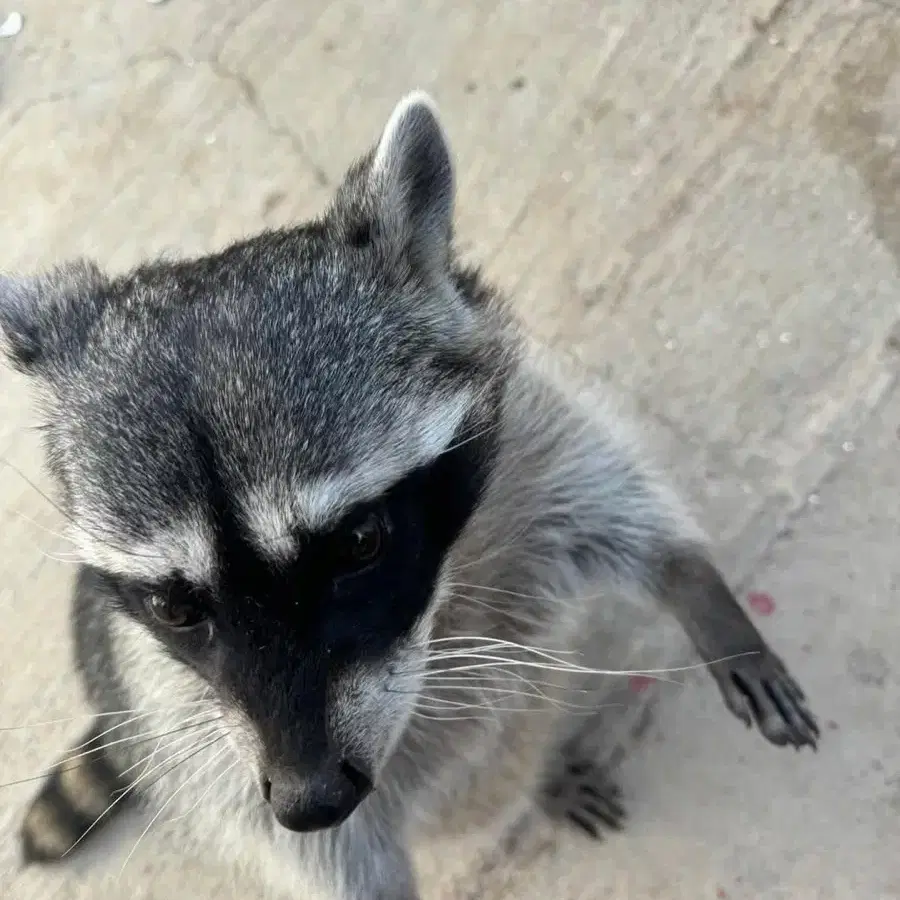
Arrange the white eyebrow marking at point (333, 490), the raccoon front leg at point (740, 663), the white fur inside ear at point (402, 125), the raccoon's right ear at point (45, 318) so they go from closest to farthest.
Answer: the white eyebrow marking at point (333, 490) → the white fur inside ear at point (402, 125) → the raccoon's right ear at point (45, 318) → the raccoon front leg at point (740, 663)

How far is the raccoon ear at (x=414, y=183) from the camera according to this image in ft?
3.43

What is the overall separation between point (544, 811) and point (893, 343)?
983 millimetres

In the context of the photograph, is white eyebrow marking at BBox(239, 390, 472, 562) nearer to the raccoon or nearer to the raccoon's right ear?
the raccoon

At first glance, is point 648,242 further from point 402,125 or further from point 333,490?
point 333,490

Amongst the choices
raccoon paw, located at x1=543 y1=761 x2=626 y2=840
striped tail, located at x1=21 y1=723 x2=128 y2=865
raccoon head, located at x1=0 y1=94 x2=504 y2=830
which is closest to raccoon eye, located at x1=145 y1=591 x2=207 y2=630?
raccoon head, located at x1=0 y1=94 x2=504 y2=830

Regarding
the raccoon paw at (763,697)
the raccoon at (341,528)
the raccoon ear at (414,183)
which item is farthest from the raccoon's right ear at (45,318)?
the raccoon paw at (763,697)

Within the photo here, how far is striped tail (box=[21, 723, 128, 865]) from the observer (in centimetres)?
153

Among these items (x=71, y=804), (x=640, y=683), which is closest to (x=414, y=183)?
(x=640, y=683)

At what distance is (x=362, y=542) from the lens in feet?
3.12

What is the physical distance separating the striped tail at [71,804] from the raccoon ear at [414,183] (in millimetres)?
885

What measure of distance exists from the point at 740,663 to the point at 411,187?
77cm

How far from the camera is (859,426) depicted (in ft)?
5.49

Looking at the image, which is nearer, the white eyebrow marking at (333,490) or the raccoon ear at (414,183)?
the white eyebrow marking at (333,490)

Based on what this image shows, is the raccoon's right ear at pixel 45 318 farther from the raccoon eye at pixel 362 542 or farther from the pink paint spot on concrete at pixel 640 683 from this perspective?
the pink paint spot on concrete at pixel 640 683
